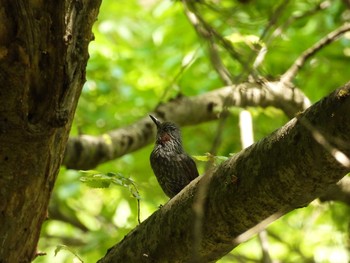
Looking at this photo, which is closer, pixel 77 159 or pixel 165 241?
pixel 165 241

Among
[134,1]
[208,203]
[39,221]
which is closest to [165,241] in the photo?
[208,203]

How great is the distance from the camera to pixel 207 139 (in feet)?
19.4

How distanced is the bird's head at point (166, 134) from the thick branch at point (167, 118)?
0.05 metres

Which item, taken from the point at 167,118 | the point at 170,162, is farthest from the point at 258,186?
the point at 167,118

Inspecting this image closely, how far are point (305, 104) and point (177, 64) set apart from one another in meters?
1.46

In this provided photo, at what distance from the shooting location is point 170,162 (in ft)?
14.3

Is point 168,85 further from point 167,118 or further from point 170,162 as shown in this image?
point 170,162

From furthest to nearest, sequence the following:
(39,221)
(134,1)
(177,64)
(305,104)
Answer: (134,1)
(177,64)
(305,104)
(39,221)

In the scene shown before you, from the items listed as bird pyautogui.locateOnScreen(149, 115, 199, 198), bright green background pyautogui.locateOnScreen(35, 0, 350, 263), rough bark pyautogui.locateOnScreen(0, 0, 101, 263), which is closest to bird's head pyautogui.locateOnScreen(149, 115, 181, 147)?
bird pyautogui.locateOnScreen(149, 115, 199, 198)

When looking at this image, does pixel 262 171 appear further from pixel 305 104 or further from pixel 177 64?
pixel 177 64

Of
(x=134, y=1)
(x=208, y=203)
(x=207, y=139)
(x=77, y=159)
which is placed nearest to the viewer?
(x=208, y=203)

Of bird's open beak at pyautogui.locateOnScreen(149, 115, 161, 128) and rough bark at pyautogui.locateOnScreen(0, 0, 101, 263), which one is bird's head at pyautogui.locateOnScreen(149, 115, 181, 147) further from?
rough bark at pyautogui.locateOnScreen(0, 0, 101, 263)

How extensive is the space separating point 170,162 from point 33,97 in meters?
2.03

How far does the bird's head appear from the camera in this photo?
4.51 metres
